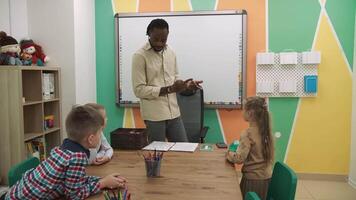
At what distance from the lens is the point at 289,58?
352cm

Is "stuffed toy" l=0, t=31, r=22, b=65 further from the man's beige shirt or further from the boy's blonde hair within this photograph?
the boy's blonde hair

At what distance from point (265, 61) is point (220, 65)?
48cm

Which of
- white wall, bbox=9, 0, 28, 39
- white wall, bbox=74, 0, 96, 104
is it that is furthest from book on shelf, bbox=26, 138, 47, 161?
white wall, bbox=9, 0, 28, 39

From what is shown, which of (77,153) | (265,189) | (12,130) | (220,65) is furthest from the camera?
(220,65)

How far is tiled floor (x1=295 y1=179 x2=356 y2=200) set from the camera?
10.6ft

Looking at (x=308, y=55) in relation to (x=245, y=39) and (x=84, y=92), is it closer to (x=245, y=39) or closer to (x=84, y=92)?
(x=245, y=39)

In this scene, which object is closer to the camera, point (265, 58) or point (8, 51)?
point (8, 51)

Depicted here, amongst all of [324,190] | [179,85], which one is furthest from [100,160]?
[324,190]

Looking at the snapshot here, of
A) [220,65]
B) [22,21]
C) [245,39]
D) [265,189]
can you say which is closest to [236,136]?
[220,65]

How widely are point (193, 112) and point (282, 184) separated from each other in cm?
186

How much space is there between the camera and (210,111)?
3.79 m

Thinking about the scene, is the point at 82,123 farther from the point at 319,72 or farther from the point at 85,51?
the point at 319,72

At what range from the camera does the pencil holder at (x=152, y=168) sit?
1.61 m

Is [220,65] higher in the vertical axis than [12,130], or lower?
higher
